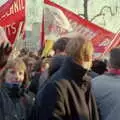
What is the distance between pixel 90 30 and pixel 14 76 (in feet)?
12.2

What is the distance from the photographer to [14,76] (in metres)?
5.24

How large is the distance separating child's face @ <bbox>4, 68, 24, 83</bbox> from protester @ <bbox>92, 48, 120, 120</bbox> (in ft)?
2.13

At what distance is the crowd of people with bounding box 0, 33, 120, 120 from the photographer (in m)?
4.68

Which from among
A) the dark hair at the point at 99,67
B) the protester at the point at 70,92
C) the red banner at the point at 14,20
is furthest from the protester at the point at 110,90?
the red banner at the point at 14,20

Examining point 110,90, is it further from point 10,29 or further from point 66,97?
point 10,29

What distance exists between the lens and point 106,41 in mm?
9094

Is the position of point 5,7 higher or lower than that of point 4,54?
higher

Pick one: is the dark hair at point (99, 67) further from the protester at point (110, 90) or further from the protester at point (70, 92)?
the protester at point (70, 92)

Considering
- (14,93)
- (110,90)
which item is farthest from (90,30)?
(14,93)

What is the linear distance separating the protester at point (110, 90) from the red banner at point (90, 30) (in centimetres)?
337

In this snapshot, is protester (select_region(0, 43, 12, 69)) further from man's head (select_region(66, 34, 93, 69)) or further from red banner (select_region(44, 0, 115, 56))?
red banner (select_region(44, 0, 115, 56))

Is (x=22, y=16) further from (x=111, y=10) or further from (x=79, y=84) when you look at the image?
(x=111, y=10)

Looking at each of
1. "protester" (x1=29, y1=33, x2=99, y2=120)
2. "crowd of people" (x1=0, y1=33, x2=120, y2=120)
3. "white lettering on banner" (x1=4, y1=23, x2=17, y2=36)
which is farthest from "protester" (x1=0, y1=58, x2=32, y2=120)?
"white lettering on banner" (x1=4, y1=23, x2=17, y2=36)

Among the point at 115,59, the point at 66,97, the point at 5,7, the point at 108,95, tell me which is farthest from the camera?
the point at 5,7
